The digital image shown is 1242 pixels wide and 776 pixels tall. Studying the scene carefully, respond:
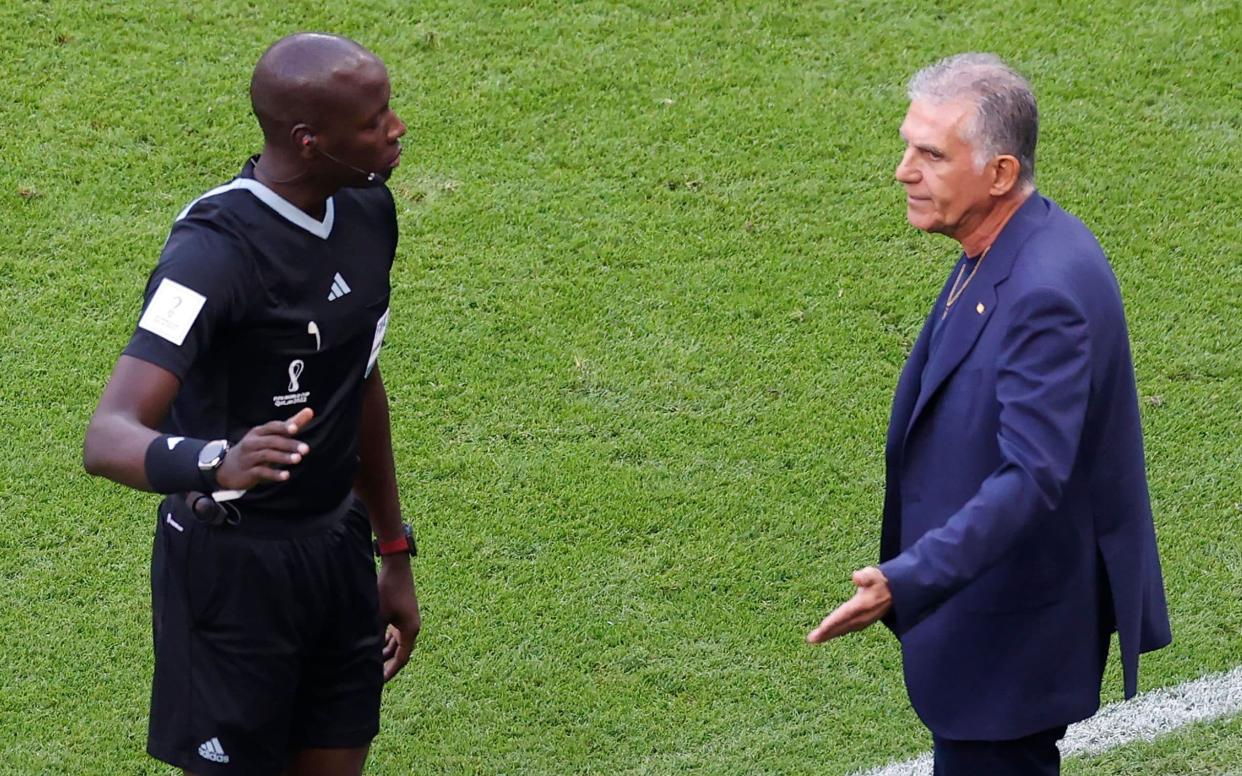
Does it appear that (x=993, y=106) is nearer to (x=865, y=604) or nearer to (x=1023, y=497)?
(x=1023, y=497)

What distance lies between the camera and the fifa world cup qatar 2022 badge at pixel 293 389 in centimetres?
320

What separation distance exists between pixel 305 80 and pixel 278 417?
64 cm

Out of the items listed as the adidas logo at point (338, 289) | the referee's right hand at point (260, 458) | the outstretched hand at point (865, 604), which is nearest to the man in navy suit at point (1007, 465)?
the outstretched hand at point (865, 604)

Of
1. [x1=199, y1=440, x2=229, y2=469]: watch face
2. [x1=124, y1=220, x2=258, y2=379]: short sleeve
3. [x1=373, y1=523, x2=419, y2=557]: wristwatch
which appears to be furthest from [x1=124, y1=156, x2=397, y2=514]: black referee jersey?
[x1=373, y1=523, x2=419, y2=557]: wristwatch

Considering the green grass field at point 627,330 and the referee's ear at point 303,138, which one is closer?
the referee's ear at point 303,138

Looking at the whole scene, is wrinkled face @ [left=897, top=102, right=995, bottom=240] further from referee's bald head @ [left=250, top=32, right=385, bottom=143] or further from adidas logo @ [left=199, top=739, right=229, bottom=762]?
adidas logo @ [left=199, top=739, right=229, bottom=762]

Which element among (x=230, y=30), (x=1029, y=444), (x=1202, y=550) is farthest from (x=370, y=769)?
(x=230, y=30)

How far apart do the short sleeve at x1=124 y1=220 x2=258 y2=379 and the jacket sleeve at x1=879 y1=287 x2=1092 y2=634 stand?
1266 millimetres

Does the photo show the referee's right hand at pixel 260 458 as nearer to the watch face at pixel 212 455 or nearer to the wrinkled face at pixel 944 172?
the watch face at pixel 212 455

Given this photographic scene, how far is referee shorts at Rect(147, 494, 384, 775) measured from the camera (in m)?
3.33

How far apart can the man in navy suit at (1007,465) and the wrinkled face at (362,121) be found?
1.00 m

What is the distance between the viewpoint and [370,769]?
4398 mm

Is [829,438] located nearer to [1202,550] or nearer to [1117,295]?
[1202,550]

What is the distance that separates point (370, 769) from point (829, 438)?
1.93 meters
